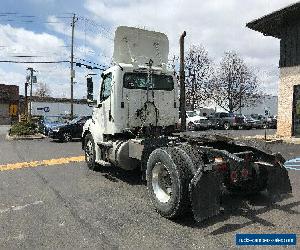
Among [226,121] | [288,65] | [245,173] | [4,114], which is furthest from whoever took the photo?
[4,114]

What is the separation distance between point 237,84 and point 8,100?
3917cm

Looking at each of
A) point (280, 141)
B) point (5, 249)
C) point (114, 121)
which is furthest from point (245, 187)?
point (280, 141)

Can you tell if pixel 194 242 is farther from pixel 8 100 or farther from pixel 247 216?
pixel 8 100

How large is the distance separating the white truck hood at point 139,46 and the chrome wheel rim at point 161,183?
12.1 feet

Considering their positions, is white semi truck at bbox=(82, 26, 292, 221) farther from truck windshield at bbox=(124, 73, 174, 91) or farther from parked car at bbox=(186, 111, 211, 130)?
parked car at bbox=(186, 111, 211, 130)

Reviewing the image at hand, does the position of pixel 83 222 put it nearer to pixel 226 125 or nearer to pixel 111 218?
pixel 111 218

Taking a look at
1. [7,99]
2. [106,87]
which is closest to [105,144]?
Result: [106,87]

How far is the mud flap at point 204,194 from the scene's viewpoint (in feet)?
17.4

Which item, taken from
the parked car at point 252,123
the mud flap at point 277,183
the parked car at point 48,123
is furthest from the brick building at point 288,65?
the parked car at point 252,123

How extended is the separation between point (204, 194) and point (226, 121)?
101 ft

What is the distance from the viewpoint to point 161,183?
6.39 metres

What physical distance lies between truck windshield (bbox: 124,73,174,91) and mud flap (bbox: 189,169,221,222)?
3966 mm

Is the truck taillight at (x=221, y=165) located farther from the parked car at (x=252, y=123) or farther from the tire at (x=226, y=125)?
the parked car at (x=252, y=123)

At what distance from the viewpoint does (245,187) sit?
6.98 meters
